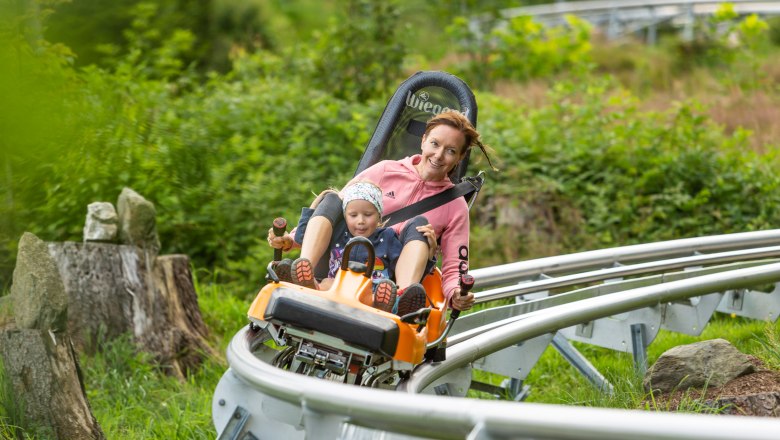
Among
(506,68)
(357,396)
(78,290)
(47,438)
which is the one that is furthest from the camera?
(506,68)

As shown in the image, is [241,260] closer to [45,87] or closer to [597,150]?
[597,150]

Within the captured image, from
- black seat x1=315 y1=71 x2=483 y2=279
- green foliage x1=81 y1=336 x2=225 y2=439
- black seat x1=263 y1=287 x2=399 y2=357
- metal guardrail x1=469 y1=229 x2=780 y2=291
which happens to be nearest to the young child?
black seat x1=263 y1=287 x2=399 y2=357

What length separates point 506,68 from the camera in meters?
14.2

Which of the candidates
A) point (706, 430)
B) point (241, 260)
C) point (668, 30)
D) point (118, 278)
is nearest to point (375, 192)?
point (706, 430)

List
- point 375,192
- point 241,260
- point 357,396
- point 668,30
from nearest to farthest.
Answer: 1. point 357,396
2. point 375,192
3. point 241,260
4. point 668,30

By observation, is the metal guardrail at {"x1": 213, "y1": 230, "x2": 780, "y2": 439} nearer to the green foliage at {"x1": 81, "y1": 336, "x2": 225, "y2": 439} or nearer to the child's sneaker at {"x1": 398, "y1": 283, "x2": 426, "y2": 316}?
the child's sneaker at {"x1": 398, "y1": 283, "x2": 426, "y2": 316}

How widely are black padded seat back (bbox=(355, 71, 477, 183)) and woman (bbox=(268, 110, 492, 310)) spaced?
212 millimetres

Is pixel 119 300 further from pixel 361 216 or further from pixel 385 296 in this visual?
pixel 385 296

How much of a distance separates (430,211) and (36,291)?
69.4 inches

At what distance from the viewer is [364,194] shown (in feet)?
13.1

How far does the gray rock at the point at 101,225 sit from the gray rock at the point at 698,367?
340 cm

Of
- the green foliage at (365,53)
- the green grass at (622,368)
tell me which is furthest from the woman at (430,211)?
the green foliage at (365,53)

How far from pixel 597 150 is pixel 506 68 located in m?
5.19

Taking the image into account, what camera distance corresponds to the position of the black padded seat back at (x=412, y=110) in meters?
4.79
